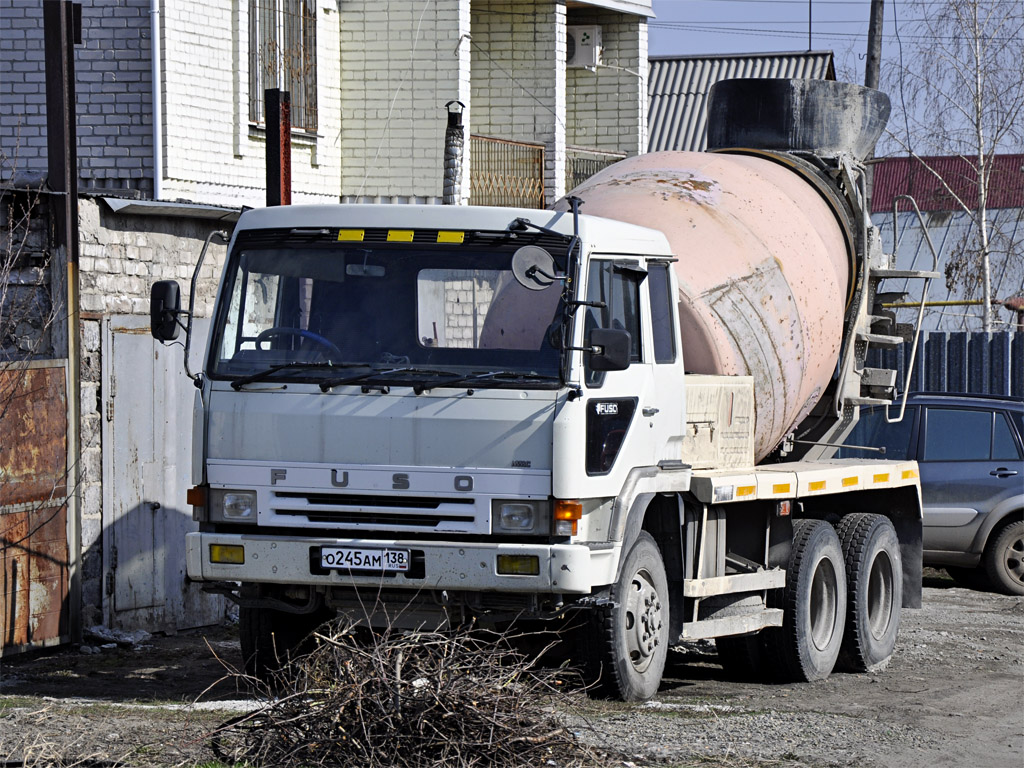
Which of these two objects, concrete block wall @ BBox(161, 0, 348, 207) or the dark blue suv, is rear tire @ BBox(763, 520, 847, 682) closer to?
the dark blue suv

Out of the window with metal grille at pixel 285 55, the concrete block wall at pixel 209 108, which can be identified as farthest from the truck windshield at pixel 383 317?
the window with metal grille at pixel 285 55

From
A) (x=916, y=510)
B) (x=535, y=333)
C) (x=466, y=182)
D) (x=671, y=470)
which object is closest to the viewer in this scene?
(x=535, y=333)

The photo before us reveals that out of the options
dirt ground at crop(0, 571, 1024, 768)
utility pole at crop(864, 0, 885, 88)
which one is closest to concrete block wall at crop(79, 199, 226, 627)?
dirt ground at crop(0, 571, 1024, 768)

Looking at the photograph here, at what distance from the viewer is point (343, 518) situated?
779 centimetres

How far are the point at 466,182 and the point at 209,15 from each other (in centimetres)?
482

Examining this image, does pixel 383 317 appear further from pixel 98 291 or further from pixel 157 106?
pixel 157 106

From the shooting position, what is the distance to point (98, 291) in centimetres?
1062

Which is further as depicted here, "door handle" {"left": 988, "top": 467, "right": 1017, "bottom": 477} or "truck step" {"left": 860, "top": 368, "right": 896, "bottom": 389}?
"door handle" {"left": 988, "top": 467, "right": 1017, "bottom": 477}

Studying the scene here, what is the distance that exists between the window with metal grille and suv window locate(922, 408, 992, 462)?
309 inches

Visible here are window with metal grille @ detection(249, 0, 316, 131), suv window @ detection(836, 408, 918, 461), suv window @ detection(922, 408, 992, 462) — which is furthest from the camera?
window with metal grille @ detection(249, 0, 316, 131)

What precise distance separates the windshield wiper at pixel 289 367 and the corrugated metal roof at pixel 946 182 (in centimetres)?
1829

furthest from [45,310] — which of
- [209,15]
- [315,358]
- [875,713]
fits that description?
[209,15]

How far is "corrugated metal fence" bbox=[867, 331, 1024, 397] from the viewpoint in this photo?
63.3ft

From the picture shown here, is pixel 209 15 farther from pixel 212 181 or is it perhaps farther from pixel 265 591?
pixel 265 591
